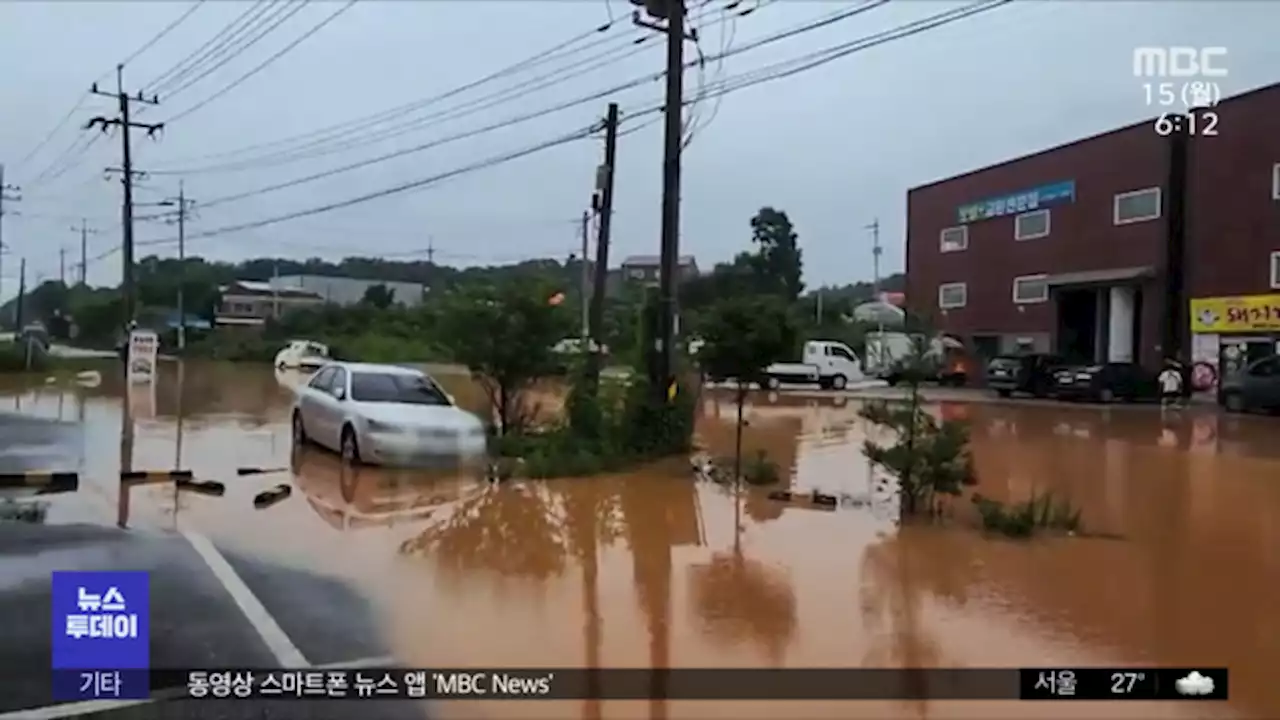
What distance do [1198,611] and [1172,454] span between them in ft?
35.7

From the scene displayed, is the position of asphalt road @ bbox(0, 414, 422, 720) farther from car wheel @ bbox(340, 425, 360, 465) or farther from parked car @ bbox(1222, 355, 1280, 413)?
parked car @ bbox(1222, 355, 1280, 413)

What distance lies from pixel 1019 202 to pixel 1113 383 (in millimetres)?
9661

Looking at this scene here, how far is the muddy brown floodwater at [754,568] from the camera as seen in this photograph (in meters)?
5.85

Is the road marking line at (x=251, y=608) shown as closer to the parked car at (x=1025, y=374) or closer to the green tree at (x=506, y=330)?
the green tree at (x=506, y=330)

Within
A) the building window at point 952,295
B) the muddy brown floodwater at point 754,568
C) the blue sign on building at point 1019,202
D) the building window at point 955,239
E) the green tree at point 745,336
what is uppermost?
the blue sign on building at point 1019,202

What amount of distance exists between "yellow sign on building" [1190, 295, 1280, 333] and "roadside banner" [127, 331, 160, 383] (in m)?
26.3

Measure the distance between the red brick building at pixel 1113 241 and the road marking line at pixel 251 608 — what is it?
66.2 feet

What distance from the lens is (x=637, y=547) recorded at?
29.3 feet

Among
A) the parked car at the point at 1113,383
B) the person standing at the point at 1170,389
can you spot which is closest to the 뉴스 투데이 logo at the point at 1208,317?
the parked car at the point at 1113,383

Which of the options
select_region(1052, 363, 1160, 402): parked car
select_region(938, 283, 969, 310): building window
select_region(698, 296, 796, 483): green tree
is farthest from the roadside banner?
select_region(938, 283, 969, 310): building window

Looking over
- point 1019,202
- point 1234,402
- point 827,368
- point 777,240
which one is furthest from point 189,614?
point 777,240

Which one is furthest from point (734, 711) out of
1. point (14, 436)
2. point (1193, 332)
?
point (1193, 332)

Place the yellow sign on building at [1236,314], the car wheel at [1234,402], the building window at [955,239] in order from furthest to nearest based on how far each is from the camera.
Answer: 1. the building window at [955,239]
2. the yellow sign on building at [1236,314]
3. the car wheel at [1234,402]

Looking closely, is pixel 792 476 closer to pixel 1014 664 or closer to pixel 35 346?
pixel 1014 664
